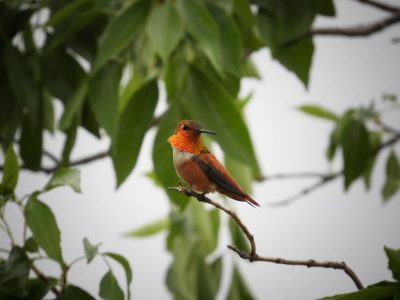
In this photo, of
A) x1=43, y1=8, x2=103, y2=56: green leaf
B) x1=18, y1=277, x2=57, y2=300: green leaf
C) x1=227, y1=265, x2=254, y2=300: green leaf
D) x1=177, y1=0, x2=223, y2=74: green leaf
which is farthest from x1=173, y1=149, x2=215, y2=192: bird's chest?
x1=227, y1=265, x2=254, y2=300: green leaf

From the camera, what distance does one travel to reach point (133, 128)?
2.26m

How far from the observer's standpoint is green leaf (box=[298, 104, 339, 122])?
162 inches

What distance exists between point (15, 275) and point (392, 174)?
3.12 meters

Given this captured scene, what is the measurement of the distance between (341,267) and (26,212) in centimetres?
103

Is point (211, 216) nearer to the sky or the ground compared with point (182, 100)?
nearer to the ground

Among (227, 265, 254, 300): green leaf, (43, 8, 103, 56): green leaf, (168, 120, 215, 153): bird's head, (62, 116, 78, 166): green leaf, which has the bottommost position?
(227, 265, 254, 300): green leaf

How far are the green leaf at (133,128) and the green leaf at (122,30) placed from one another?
0.72 feet

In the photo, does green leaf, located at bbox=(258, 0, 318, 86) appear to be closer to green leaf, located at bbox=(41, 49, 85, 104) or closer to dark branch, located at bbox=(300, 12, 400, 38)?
dark branch, located at bbox=(300, 12, 400, 38)

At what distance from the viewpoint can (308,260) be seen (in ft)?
4.65

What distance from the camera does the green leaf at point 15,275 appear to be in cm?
206

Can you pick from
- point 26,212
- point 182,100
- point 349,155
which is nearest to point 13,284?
point 26,212

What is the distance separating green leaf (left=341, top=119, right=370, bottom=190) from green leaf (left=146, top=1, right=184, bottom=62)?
1126 millimetres

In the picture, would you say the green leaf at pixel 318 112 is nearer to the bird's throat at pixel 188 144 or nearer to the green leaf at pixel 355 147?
the green leaf at pixel 355 147

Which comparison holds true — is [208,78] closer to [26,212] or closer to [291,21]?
[291,21]
